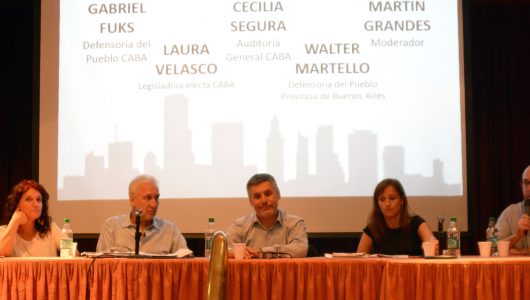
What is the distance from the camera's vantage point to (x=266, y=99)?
531 centimetres

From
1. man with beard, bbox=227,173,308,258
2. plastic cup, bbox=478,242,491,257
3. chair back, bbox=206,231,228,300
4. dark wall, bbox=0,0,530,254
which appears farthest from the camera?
A: dark wall, bbox=0,0,530,254

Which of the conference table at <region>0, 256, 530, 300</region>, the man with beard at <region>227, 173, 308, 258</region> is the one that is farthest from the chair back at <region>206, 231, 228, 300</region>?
the man with beard at <region>227, 173, 308, 258</region>

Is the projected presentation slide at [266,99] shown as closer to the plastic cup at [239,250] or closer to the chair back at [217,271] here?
the plastic cup at [239,250]

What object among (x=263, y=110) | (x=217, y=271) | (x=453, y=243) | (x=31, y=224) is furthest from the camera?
(x=263, y=110)

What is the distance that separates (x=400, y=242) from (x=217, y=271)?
3.13 meters

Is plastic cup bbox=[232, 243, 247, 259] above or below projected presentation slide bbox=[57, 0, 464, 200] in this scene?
below

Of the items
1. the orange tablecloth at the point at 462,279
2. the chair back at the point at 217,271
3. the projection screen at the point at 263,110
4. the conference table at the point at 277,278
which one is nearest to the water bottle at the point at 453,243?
the conference table at the point at 277,278

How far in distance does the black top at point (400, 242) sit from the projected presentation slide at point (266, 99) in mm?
955

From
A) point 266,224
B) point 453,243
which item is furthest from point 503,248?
point 266,224

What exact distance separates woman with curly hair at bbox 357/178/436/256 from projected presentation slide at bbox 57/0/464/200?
918 millimetres

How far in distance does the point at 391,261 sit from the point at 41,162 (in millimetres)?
3120

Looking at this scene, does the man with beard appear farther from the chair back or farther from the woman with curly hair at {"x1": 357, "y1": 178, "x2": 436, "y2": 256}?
the chair back

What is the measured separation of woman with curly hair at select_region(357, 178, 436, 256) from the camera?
14.1ft

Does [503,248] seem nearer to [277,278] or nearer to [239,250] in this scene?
[277,278]
